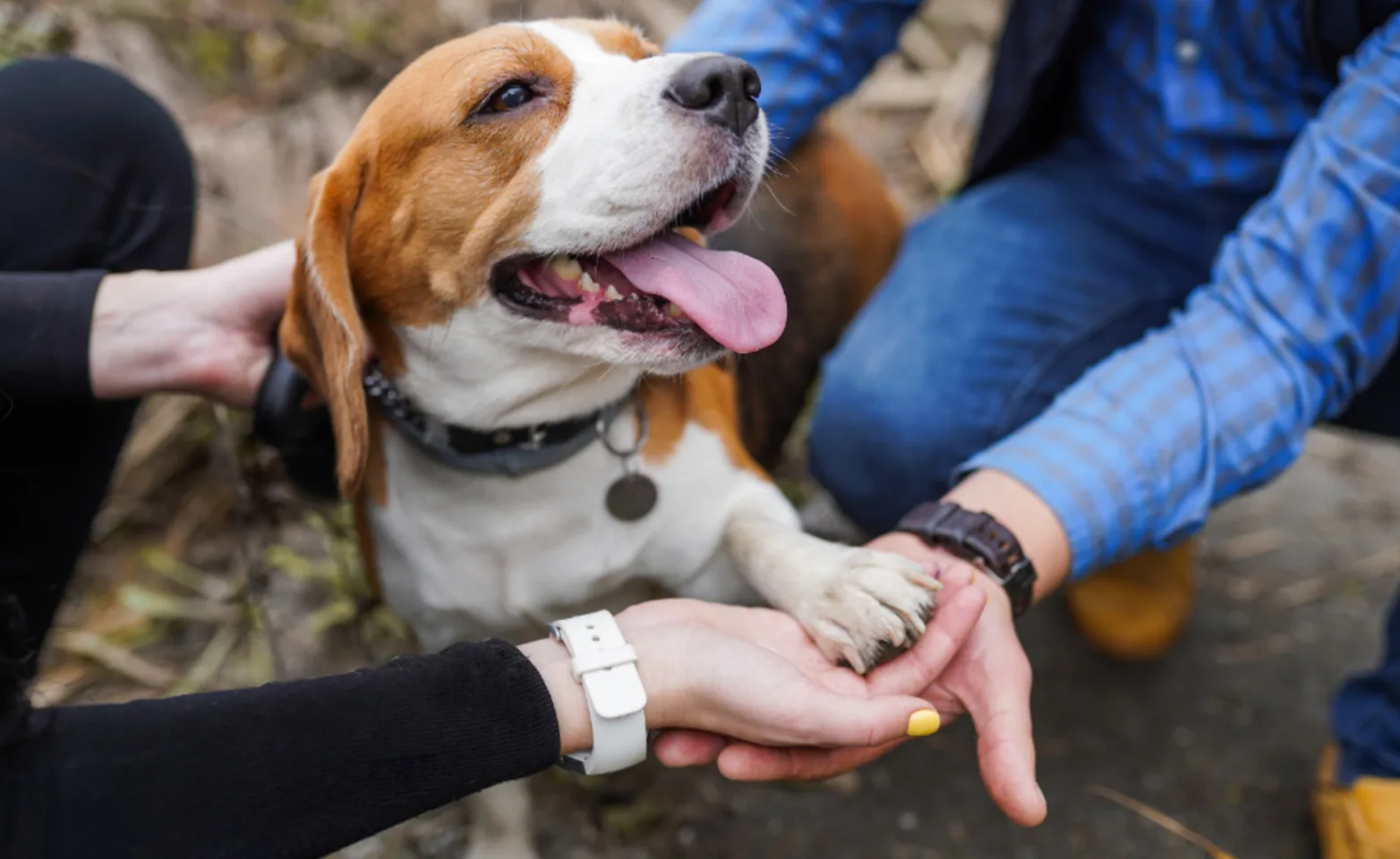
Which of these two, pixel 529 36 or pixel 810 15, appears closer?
pixel 529 36

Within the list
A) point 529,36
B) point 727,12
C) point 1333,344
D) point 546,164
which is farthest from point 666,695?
point 727,12

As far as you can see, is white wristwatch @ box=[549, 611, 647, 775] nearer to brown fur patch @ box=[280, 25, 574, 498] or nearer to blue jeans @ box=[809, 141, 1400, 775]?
brown fur patch @ box=[280, 25, 574, 498]

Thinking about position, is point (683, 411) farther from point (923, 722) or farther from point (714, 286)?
point (923, 722)

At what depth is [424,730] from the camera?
1280 millimetres

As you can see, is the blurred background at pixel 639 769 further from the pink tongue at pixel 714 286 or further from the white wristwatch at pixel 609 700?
the pink tongue at pixel 714 286

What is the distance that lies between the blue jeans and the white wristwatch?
983mm

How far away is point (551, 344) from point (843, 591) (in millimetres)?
503

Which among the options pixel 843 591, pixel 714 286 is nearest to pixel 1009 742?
pixel 843 591

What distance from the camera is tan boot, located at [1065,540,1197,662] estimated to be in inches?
95.2

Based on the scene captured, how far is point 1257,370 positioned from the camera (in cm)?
173

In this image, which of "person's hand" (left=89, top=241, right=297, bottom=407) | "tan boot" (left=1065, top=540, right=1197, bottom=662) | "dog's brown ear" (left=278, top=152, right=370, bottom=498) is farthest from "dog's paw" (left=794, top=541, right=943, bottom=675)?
"tan boot" (left=1065, top=540, right=1197, bottom=662)

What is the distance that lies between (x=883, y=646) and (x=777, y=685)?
18cm

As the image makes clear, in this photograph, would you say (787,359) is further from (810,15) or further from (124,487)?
(124,487)

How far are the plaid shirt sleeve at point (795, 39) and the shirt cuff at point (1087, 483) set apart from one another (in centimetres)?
90
